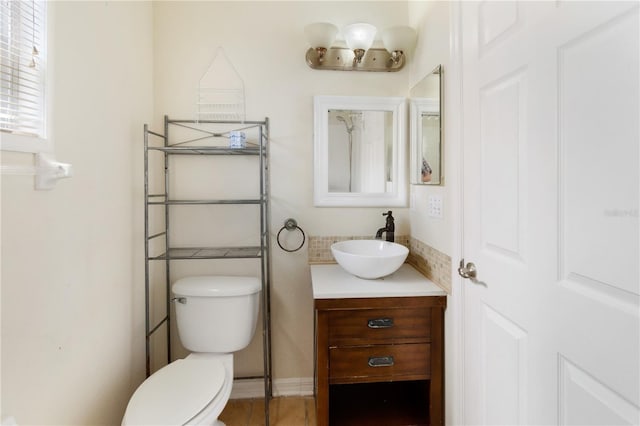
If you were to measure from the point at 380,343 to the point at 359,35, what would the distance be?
1658 millimetres

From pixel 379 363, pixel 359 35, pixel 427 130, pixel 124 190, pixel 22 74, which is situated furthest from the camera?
pixel 359 35

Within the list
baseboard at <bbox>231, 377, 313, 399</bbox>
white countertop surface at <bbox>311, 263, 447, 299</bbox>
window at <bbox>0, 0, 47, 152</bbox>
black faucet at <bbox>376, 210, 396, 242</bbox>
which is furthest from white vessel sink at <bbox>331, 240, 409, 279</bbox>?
window at <bbox>0, 0, 47, 152</bbox>

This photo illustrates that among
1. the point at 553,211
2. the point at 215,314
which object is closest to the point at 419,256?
the point at 553,211

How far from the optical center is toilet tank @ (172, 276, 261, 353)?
1.70 metres

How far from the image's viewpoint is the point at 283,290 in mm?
1981

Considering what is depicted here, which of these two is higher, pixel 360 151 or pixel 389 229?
pixel 360 151

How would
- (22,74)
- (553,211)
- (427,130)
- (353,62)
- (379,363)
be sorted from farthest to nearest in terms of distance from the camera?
(353,62)
(427,130)
(379,363)
(22,74)
(553,211)

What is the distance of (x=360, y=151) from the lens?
199 centimetres

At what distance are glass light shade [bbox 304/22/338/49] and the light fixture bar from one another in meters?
0.09

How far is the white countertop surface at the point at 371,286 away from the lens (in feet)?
4.75

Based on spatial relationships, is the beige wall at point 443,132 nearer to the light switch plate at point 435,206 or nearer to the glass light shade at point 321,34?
the light switch plate at point 435,206

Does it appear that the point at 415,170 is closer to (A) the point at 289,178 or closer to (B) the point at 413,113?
(B) the point at 413,113

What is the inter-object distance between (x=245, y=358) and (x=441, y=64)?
1993 millimetres

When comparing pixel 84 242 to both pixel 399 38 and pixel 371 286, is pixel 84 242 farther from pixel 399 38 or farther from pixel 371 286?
pixel 399 38
